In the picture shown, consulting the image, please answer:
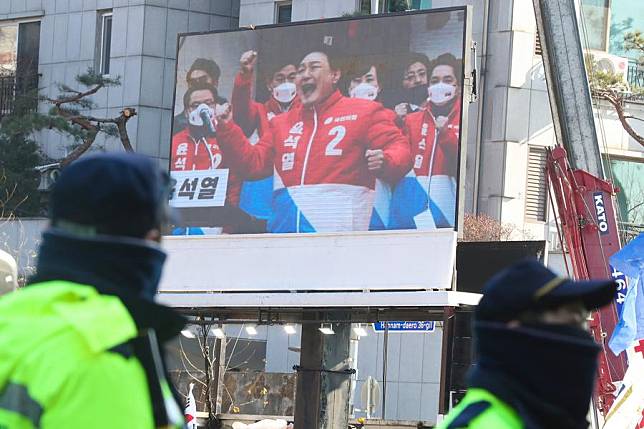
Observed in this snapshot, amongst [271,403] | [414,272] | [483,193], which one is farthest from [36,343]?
[483,193]

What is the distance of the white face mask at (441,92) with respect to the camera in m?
23.1

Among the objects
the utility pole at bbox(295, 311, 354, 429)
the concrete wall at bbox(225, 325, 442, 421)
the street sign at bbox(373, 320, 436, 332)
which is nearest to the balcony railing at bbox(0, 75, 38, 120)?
the concrete wall at bbox(225, 325, 442, 421)

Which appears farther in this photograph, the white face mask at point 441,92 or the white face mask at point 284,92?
the white face mask at point 284,92

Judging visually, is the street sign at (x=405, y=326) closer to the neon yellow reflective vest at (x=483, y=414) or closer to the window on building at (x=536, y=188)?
the window on building at (x=536, y=188)

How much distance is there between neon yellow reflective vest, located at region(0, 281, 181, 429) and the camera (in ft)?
9.08

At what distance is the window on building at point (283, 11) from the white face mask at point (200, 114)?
15.0m

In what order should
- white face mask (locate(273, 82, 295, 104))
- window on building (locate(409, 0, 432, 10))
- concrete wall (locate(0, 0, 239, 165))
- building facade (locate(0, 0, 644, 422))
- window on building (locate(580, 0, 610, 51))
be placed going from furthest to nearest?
concrete wall (locate(0, 0, 239, 165)), window on building (locate(409, 0, 432, 10)), window on building (locate(580, 0, 610, 51)), building facade (locate(0, 0, 644, 422)), white face mask (locate(273, 82, 295, 104))

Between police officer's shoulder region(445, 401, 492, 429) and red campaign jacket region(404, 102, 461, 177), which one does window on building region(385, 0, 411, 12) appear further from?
police officer's shoulder region(445, 401, 492, 429)

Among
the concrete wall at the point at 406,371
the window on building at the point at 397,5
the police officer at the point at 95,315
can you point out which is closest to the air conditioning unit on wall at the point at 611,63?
the window on building at the point at 397,5

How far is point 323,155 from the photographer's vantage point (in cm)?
2392

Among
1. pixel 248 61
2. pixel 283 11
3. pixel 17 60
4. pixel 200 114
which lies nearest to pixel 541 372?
pixel 248 61

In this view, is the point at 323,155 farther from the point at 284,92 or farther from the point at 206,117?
the point at 206,117

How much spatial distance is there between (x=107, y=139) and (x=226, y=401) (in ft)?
38.4

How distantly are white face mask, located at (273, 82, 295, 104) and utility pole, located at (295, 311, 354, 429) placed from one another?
368 centimetres
